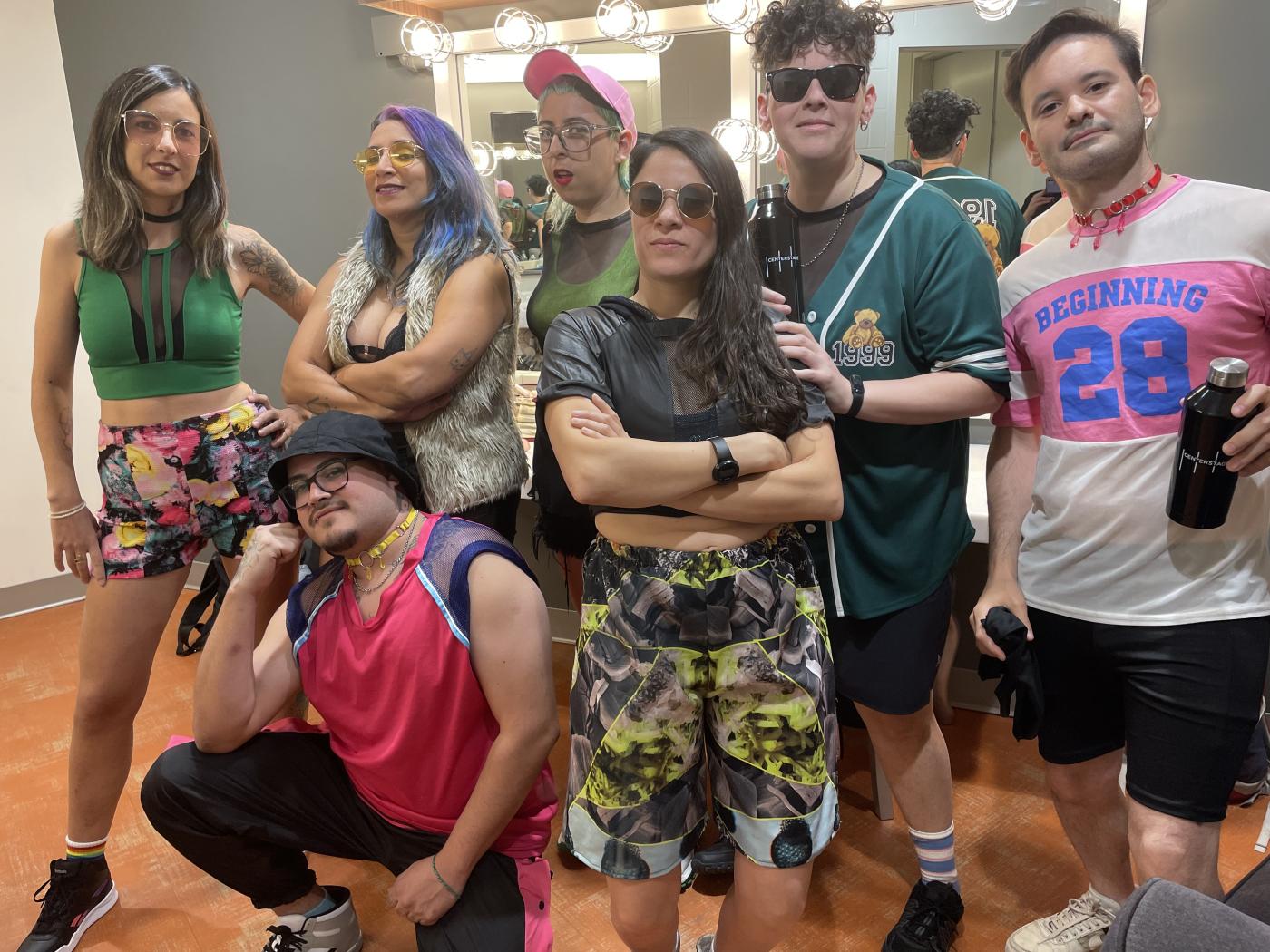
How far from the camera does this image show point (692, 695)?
141 centimetres

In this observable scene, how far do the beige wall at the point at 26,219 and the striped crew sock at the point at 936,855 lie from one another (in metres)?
3.88

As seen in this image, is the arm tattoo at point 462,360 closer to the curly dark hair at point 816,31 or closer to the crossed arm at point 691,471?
the crossed arm at point 691,471

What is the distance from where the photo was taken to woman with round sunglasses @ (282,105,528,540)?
1859 mm

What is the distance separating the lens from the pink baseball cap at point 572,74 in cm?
206

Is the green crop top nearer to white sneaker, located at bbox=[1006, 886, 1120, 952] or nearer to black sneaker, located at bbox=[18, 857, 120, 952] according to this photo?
black sneaker, located at bbox=[18, 857, 120, 952]

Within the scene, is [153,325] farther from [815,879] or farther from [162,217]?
[815,879]

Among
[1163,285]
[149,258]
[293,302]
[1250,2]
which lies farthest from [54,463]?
[1250,2]

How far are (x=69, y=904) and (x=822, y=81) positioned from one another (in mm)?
2370

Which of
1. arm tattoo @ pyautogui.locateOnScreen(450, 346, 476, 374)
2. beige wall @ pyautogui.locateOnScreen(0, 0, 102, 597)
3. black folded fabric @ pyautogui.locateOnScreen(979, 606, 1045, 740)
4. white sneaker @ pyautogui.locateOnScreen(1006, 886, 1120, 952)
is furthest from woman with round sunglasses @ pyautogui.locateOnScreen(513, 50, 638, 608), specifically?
beige wall @ pyautogui.locateOnScreen(0, 0, 102, 597)

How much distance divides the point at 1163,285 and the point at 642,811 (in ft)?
3.78

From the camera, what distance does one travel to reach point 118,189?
6.19 ft

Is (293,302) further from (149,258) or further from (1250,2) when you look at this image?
(1250,2)

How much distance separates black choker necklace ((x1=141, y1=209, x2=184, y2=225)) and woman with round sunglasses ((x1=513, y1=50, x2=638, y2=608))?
31.8 inches

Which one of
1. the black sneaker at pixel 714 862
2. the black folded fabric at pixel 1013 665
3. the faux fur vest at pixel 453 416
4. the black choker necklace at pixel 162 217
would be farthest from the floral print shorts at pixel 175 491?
the black folded fabric at pixel 1013 665
